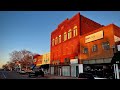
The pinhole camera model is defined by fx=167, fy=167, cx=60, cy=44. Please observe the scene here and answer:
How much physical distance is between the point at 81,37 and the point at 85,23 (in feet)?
8.51

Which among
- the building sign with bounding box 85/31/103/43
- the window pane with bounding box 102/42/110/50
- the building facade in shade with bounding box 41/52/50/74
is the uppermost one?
the building sign with bounding box 85/31/103/43

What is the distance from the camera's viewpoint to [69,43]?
25.7 metres

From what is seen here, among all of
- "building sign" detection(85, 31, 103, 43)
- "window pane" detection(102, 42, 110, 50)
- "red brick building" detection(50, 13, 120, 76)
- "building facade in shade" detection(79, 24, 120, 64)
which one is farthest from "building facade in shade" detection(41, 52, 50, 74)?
"window pane" detection(102, 42, 110, 50)

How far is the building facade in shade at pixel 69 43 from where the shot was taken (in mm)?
23672

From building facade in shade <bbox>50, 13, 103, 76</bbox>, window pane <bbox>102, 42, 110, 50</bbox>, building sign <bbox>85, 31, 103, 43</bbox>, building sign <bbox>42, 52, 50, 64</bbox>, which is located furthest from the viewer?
building sign <bbox>42, 52, 50, 64</bbox>

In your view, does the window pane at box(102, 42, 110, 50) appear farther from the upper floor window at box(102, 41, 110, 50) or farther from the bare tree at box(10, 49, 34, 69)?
the bare tree at box(10, 49, 34, 69)

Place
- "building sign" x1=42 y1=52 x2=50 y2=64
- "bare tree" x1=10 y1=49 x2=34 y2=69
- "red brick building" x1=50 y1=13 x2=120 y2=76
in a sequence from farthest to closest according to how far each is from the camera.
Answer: "bare tree" x1=10 y1=49 x2=34 y2=69 < "building sign" x1=42 y1=52 x2=50 y2=64 < "red brick building" x1=50 y1=13 x2=120 y2=76

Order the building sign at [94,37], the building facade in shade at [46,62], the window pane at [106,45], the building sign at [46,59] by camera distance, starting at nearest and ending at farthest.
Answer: the window pane at [106,45] < the building sign at [94,37] < the building facade in shade at [46,62] < the building sign at [46,59]

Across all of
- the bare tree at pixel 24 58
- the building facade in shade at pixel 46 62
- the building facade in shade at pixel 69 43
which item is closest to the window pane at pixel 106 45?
the building facade in shade at pixel 69 43

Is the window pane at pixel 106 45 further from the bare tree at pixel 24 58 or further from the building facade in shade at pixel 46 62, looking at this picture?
the bare tree at pixel 24 58

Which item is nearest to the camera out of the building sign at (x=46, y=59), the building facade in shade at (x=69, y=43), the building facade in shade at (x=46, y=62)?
the building facade in shade at (x=69, y=43)

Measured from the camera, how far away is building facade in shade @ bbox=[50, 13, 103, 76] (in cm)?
2367
